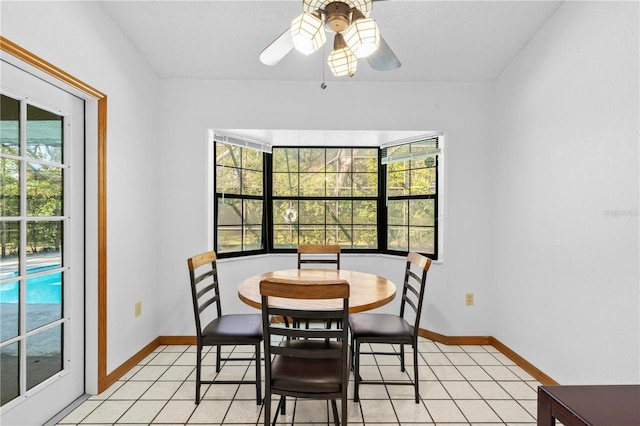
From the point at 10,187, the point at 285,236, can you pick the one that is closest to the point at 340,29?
the point at 10,187

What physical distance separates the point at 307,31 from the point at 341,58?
0.82 ft

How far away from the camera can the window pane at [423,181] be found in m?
3.20

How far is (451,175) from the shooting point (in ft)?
9.97

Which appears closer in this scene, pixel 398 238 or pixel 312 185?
pixel 398 238

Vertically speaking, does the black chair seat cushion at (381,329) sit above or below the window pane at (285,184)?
below

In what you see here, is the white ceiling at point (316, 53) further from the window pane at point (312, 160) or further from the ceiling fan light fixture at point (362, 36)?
the ceiling fan light fixture at point (362, 36)

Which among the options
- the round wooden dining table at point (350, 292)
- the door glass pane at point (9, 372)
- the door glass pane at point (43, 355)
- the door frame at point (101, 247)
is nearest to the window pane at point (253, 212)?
the round wooden dining table at point (350, 292)

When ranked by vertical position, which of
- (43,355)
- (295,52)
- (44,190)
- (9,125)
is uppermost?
(295,52)

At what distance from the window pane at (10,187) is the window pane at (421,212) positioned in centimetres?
305

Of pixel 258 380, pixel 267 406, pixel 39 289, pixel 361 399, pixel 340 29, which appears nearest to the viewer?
pixel 340 29

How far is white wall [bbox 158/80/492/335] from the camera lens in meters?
2.98

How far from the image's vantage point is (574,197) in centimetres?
201

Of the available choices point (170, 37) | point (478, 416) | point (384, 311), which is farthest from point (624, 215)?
point (170, 37)

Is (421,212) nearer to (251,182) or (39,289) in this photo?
(251,182)
